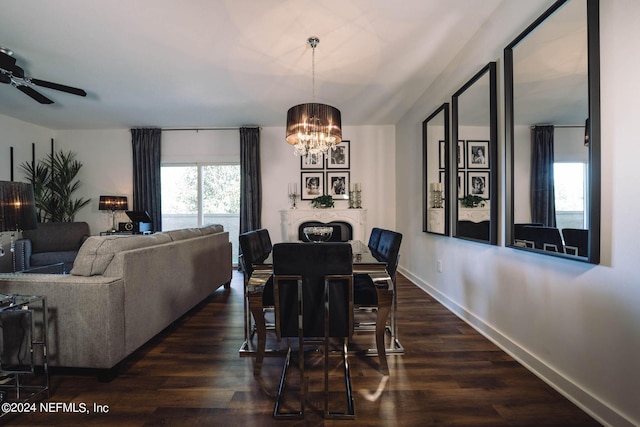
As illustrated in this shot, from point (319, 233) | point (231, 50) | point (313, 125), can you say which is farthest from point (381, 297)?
point (231, 50)

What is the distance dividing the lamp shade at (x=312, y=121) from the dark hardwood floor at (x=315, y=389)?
1.88 meters

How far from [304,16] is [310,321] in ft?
7.58

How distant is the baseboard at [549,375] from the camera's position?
1348 millimetres

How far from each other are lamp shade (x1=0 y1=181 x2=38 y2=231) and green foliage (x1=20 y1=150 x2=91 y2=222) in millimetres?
4406

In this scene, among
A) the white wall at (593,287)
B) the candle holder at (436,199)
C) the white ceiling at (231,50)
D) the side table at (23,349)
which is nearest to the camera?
the white wall at (593,287)

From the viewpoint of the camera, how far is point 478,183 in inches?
96.7

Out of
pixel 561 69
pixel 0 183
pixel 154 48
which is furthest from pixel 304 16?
pixel 0 183

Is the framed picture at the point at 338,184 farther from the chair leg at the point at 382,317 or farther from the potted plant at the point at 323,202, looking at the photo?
the chair leg at the point at 382,317

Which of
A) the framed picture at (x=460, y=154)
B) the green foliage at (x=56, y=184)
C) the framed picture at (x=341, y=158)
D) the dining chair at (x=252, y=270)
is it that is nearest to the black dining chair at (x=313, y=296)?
the dining chair at (x=252, y=270)

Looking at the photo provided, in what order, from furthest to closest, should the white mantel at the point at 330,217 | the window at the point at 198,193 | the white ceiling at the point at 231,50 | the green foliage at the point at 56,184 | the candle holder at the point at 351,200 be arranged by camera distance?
the window at the point at 198,193 → the candle holder at the point at 351,200 → the white mantel at the point at 330,217 → the green foliage at the point at 56,184 → the white ceiling at the point at 231,50

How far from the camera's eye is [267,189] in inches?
204

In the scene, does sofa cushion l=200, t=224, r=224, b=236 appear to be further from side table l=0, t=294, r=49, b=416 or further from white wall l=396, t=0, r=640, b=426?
white wall l=396, t=0, r=640, b=426

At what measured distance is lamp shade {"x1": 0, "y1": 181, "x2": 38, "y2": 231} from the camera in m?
1.49

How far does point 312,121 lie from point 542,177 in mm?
1784
